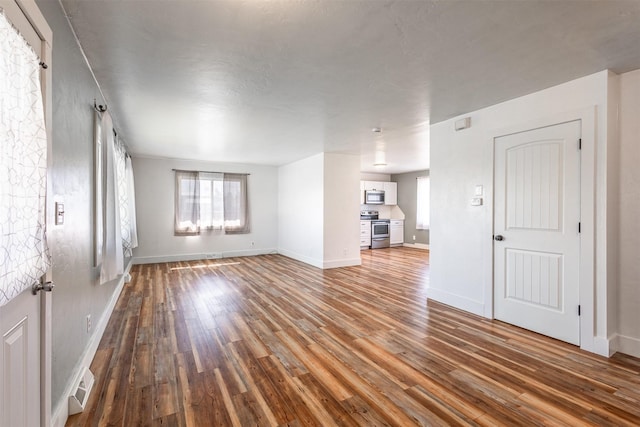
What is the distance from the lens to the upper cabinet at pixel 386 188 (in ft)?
30.9

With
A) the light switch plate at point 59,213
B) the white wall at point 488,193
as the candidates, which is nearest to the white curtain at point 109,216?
the light switch plate at point 59,213

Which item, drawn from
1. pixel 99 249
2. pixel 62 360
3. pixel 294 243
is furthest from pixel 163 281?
pixel 62 360

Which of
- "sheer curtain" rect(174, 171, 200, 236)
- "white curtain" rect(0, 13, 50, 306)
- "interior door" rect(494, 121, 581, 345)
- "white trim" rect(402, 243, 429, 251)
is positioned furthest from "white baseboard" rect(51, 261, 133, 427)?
"white trim" rect(402, 243, 429, 251)

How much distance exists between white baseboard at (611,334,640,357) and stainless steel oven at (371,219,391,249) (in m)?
6.66

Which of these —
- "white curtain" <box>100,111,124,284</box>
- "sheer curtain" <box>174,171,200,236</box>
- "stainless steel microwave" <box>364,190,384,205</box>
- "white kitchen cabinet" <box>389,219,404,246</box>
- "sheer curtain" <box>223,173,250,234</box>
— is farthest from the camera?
"white kitchen cabinet" <box>389,219,404,246</box>

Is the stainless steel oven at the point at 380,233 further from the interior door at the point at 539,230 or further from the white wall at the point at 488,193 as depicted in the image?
the interior door at the point at 539,230

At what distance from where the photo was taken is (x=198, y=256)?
23.4 feet

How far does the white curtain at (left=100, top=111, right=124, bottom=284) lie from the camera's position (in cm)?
282

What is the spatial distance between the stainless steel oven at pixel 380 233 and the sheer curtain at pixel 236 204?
3.88 meters

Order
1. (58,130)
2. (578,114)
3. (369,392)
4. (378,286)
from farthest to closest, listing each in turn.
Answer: (378,286)
(578,114)
(369,392)
(58,130)

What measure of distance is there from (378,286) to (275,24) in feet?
12.7

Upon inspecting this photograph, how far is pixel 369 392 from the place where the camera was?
1.99m

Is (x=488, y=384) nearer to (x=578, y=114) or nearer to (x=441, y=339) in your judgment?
(x=441, y=339)

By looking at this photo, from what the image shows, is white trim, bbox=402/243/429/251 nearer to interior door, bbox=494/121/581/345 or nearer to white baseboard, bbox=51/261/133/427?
interior door, bbox=494/121/581/345
